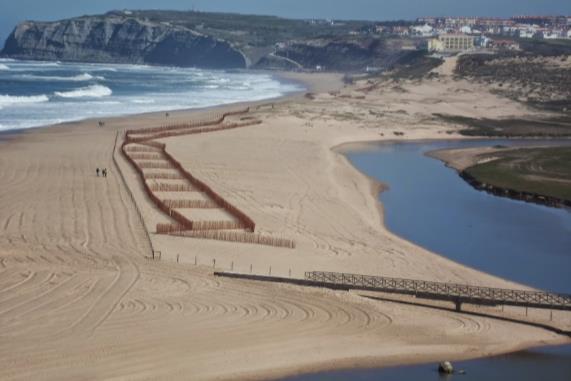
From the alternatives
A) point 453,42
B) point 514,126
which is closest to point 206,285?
point 514,126

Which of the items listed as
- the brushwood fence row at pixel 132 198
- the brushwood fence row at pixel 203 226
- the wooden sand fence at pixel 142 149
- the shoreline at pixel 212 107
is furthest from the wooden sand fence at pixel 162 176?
the shoreline at pixel 212 107

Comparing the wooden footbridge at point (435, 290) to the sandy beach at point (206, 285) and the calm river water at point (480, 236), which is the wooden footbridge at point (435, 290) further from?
the calm river water at point (480, 236)

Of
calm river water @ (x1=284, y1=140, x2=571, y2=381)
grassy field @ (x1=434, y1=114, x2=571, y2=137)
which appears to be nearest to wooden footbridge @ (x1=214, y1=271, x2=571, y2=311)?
calm river water @ (x1=284, y1=140, x2=571, y2=381)

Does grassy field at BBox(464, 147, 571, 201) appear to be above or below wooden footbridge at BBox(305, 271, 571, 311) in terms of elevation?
below

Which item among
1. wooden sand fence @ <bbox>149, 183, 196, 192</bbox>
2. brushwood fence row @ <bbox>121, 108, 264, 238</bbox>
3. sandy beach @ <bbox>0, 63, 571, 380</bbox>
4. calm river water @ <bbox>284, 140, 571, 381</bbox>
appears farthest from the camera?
wooden sand fence @ <bbox>149, 183, 196, 192</bbox>

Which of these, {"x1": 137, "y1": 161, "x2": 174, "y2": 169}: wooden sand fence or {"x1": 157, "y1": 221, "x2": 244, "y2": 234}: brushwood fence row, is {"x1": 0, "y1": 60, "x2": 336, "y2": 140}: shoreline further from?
{"x1": 157, "y1": 221, "x2": 244, "y2": 234}: brushwood fence row

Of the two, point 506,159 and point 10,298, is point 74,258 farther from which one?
point 506,159

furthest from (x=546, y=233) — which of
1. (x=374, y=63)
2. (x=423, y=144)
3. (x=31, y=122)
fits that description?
(x=374, y=63)
